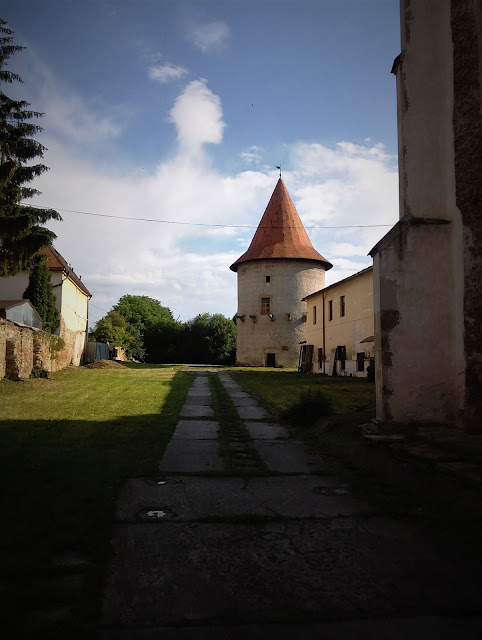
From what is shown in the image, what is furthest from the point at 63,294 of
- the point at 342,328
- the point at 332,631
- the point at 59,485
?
the point at 332,631

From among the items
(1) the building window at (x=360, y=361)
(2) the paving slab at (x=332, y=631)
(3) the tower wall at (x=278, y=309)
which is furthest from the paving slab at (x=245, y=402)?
(3) the tower wall at (x=278, y=309)

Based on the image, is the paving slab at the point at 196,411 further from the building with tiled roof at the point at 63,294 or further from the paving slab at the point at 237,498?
the building with tiled roof at the point at 63,294

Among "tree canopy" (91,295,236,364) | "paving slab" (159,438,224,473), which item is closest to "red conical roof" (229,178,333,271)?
"tree canopy" (91,295,236,364)

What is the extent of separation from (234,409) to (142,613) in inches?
327

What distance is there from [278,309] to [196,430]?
109ft

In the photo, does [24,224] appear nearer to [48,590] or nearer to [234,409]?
[234,409]

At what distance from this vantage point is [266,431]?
7742 millimetres

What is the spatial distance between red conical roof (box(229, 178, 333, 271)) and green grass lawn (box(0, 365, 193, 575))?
30.5 m

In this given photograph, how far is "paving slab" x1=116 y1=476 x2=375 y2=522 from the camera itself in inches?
148

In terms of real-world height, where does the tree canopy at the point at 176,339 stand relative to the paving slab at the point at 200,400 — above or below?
above

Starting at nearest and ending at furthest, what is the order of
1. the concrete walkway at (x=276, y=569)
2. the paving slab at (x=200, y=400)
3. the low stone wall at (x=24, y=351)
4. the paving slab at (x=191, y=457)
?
the concrete walkway at (x=276, y=569) → the paving slab at (x=191, y=457) → the paving slab at (x=200, y=400) → the low stone wall at (x=24, y=351)

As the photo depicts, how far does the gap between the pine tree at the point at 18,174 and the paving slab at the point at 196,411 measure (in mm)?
11219

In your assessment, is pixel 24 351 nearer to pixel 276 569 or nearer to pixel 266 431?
pixel 266 431

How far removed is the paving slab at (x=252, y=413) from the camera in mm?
9359
